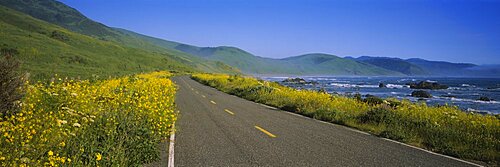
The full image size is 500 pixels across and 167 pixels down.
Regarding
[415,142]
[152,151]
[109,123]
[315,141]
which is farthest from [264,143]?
[415,142]

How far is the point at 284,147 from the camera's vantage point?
846cm

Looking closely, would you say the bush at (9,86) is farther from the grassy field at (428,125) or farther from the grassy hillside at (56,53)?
the grassy hillside at (56,53)

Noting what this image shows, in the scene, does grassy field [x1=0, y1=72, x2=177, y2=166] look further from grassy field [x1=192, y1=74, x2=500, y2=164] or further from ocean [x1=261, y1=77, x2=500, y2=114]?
ocean [x1=261, y1=77, x2=500, y2=114]

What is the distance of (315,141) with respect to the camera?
9375 millimetres

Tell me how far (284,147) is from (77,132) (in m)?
4.62

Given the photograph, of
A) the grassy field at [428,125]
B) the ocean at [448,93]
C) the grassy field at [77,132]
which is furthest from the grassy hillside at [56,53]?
the ocean at [448,93]

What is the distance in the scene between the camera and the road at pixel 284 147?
7203 millimetres

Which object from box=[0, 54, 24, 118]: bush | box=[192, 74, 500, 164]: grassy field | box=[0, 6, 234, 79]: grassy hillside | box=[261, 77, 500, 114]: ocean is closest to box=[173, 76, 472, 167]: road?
box=[192, 74, 500, 164]: grassy field

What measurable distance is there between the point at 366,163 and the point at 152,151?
14.5 feet

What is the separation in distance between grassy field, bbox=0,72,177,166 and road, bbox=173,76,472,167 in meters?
0.96

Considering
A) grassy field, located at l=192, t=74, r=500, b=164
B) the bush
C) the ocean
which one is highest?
the bush

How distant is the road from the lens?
7.20m

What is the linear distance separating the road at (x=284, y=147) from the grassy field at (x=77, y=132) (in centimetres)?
96

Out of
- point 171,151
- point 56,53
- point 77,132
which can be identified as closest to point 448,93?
point 171,151
